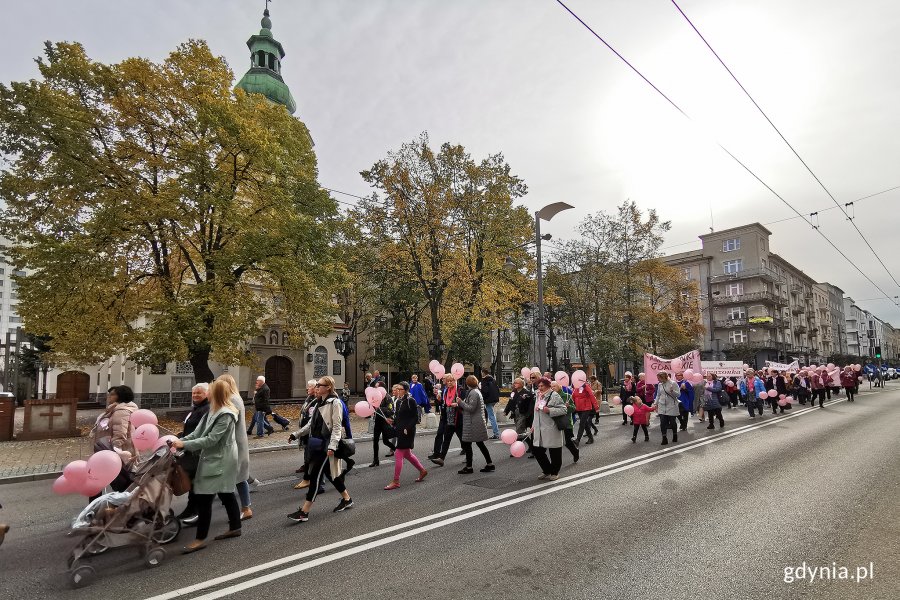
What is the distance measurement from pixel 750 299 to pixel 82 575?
62.5 meters

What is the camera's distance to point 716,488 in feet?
23.6

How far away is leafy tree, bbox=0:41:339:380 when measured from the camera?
46.9 ft

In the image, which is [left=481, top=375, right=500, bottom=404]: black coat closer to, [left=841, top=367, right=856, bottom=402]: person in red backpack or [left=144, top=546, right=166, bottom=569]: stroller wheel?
[left=144, top=546, right=166, bottom=569]: stroller wheel

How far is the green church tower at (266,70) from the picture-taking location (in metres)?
36.5

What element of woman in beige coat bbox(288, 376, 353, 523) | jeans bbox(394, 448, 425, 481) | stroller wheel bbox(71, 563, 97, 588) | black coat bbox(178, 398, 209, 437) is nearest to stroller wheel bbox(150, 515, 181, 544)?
stroller wheel bbox(71, 563, 97, 588)

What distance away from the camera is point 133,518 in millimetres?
4715

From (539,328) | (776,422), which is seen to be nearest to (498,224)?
(539,328)

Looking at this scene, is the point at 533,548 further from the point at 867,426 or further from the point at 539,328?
the point at 867,426

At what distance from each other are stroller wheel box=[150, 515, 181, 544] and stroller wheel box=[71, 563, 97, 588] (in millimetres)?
720

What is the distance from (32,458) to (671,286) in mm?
38190

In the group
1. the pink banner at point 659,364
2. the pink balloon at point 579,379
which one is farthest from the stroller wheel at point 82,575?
the pink banner at point 659,364

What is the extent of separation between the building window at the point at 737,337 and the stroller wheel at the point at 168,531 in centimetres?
6076

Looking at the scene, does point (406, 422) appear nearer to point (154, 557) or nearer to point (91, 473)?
point (154, 557)

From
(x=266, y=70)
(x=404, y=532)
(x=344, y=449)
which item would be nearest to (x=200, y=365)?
(x=344, y=449)
